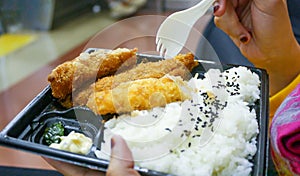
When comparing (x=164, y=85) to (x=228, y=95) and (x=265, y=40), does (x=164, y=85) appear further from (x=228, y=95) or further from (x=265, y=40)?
(x=265, y=40)

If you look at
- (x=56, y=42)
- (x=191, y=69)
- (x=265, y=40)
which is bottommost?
(x=56, y=42)

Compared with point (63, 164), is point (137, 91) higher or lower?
higher

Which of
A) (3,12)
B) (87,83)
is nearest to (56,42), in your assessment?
(3,12)

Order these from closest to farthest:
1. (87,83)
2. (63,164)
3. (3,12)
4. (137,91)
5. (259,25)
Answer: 1. (63,164)
2. (137,91)
3. (87,83)
4. (259,25)
5. (3,12)

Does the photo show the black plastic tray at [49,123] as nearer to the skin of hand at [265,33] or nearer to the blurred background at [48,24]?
the skin of hand at [265,33]

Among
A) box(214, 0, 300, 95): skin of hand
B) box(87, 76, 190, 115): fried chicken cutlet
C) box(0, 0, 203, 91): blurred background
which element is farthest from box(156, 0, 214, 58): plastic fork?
box(0, 0, 203, 91): blurred background

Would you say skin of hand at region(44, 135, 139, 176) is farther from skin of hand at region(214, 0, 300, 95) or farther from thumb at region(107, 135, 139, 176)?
skin of hand at region(214, 0, 300, 95)

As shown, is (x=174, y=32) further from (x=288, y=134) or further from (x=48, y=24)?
(x=48, y=24)

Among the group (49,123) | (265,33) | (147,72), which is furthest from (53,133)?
(265,33)
